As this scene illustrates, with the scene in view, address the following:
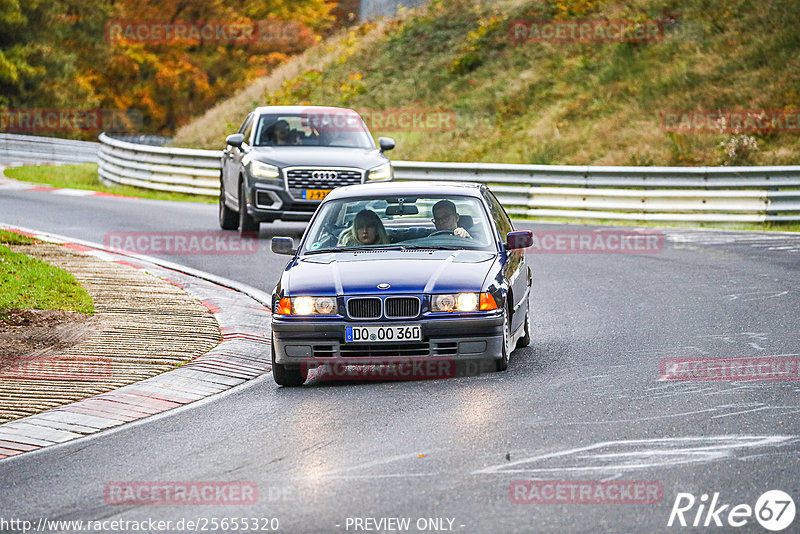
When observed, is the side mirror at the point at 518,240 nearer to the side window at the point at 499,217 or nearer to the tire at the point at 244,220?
the side window at the point at 499,217

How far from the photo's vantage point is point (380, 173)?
19.0 meters

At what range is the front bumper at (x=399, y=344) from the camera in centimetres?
923

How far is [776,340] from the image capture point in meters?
10.8

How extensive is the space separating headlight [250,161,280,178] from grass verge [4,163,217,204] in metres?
8.54

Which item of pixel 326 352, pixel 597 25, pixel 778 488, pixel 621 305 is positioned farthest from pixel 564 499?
pixel 597 25

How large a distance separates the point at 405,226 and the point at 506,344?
1.69 meters

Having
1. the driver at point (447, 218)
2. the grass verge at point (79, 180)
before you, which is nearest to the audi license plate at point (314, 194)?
the driver at point (447, 218)

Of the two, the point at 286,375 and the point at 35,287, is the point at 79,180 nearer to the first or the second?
the point at 35,287

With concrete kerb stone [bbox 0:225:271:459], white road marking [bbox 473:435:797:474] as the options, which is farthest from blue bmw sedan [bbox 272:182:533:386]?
white road marking [bbox 473:435:797:474]

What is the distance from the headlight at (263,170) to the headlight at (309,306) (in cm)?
950

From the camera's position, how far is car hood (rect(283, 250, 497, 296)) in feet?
30.7

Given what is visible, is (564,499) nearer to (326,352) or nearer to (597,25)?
(326,352)

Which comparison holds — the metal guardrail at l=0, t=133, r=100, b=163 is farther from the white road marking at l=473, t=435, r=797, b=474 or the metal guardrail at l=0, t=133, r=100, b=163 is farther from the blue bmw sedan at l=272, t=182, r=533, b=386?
the white road marking at l=473, t=435, r=797, b=474

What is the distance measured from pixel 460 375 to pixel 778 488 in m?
3.62
